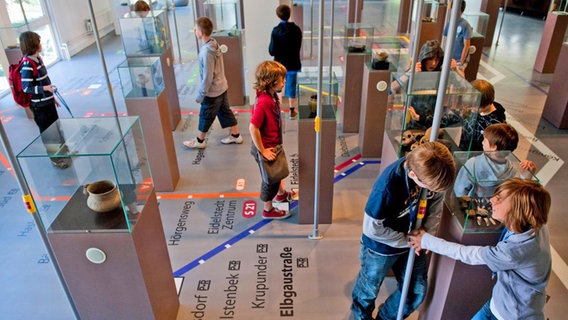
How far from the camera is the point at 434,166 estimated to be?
67.7 inches

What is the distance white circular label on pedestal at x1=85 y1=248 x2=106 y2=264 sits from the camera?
83.6 inches

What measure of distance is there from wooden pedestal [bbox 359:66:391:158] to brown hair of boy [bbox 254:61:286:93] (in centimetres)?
165

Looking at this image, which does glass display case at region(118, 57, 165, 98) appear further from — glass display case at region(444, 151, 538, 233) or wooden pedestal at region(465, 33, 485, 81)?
wooden pedestal at region(465, 33, 485, 81)

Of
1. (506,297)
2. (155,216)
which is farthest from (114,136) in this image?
(506,297)

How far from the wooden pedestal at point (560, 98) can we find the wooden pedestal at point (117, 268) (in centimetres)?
520

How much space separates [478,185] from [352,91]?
3.31m

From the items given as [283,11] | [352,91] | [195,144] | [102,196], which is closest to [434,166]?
[102,196]

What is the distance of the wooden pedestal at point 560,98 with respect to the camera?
5.30m

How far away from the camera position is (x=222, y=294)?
118 inches

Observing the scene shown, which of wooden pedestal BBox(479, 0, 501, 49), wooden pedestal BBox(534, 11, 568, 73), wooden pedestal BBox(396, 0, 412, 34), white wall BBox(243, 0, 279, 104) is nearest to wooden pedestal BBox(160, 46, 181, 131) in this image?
white wall BBox(243, 0, 279, 104)

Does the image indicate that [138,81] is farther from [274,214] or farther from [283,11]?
[283,11]

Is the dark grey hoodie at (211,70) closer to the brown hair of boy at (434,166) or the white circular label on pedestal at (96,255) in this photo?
the white circular label on pedestal at (96,255)

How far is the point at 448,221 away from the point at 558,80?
14.7 ft

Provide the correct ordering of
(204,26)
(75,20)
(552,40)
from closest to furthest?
(204,26), (552,40), (75,20)
